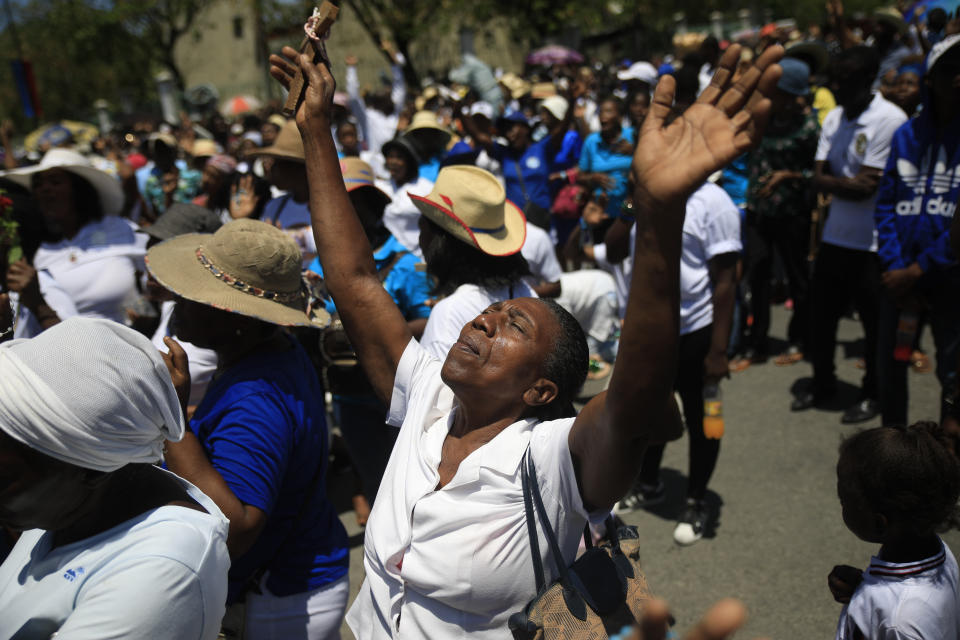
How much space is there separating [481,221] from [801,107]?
13.1 ft

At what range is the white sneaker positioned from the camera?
3982 mm

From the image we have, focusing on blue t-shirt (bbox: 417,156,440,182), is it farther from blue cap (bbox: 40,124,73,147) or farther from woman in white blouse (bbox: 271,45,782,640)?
blue cap (bbox: 40,124,73,147)

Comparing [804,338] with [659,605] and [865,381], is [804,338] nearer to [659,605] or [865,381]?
[865,381]

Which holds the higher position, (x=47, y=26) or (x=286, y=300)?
(x=47, y=26)

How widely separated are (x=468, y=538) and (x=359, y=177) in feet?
9.60

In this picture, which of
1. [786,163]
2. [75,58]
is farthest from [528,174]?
[75,58]

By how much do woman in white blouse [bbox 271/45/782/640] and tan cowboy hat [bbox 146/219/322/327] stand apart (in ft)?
1.16

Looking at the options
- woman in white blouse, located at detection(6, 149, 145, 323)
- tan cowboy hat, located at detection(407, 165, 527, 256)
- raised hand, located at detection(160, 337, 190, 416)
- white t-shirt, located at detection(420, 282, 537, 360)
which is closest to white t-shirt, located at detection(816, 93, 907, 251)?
tan cowboy hat, located at detection(407, 165, 527, 256)

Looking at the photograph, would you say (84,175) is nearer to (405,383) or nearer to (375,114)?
(405,383)

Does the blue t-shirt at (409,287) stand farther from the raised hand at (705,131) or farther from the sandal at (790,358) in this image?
the sandal at (790,358)

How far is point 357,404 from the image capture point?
370 cm

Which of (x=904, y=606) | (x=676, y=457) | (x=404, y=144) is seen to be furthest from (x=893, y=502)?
(x=404, y=144)

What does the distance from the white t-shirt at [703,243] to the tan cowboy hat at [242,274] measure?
81.8 inches

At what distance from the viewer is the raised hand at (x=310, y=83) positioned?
212 centimetres
